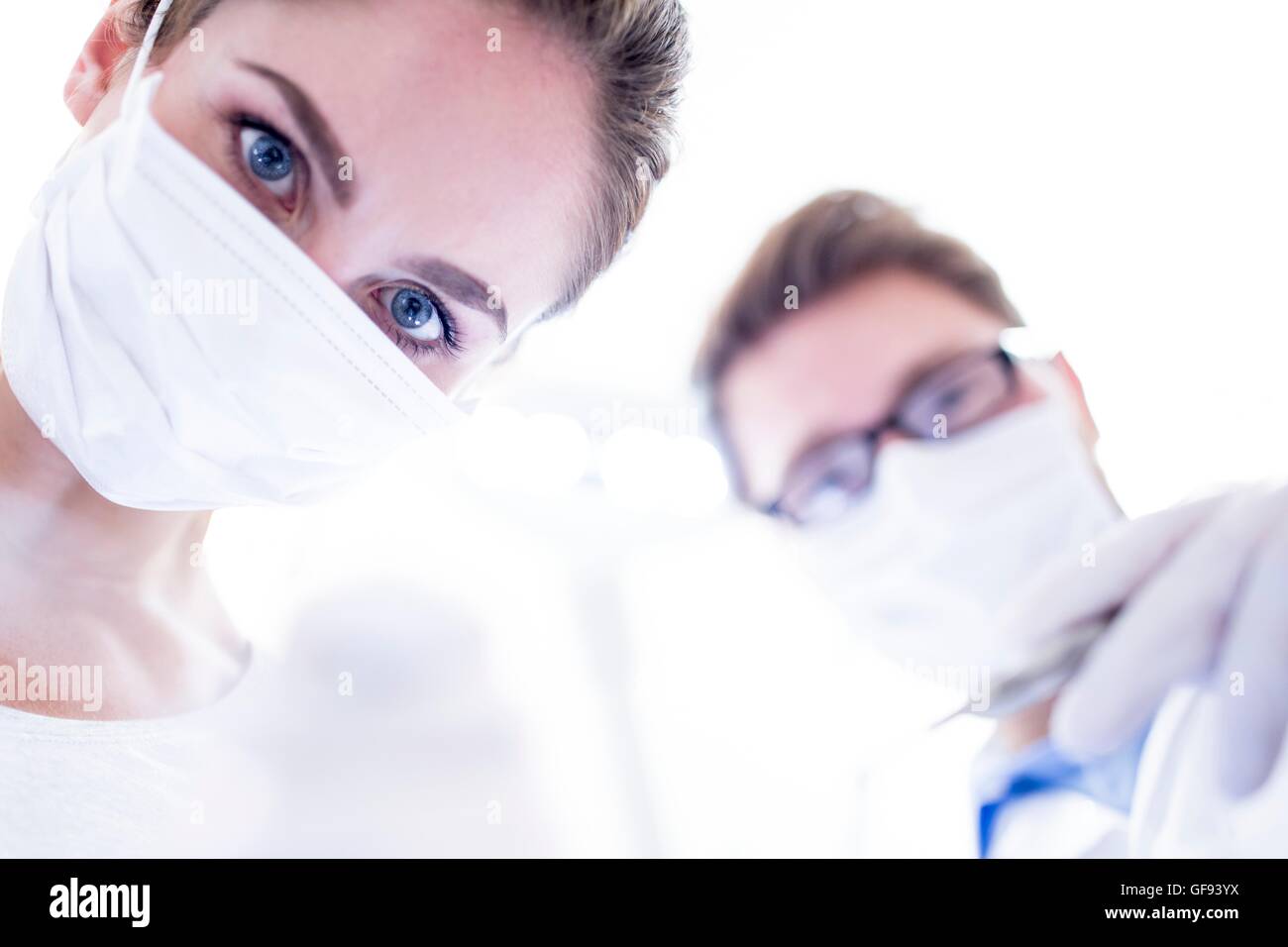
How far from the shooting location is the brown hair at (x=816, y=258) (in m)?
0.90

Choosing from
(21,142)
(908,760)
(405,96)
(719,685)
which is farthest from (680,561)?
(21,142)

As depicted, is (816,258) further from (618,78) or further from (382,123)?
(382,123)

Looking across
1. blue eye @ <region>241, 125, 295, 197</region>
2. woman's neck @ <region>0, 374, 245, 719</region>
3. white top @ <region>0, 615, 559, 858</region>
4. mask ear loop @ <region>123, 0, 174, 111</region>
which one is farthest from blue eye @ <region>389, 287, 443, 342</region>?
white top @ <region>0, 615, 559, 858</region>

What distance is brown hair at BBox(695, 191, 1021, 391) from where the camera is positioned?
90cm

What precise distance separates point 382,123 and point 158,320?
0.21 meters

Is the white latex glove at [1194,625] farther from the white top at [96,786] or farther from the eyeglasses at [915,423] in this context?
the white top at [96,786]

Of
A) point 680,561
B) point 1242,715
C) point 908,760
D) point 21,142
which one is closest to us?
point 1242,715

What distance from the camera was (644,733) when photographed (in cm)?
106

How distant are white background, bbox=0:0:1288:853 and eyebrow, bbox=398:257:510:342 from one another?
0.48 ft

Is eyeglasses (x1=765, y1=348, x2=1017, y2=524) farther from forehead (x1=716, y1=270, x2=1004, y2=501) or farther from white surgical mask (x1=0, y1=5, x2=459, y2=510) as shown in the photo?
white surgical mask (x1=0, y1=5, x2=459, y2=510)

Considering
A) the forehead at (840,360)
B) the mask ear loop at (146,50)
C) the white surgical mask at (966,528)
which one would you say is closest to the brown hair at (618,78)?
the mask ear loop at (146,50)

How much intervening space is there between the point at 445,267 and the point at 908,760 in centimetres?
65

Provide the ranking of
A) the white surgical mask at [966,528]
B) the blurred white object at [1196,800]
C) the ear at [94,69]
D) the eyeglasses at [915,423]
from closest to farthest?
1. the blurred white object at [1196,800]
2. the ear at [94,69]
3. the white surgical mask at [966,528]
4. the eyeglasses at [915,423]
